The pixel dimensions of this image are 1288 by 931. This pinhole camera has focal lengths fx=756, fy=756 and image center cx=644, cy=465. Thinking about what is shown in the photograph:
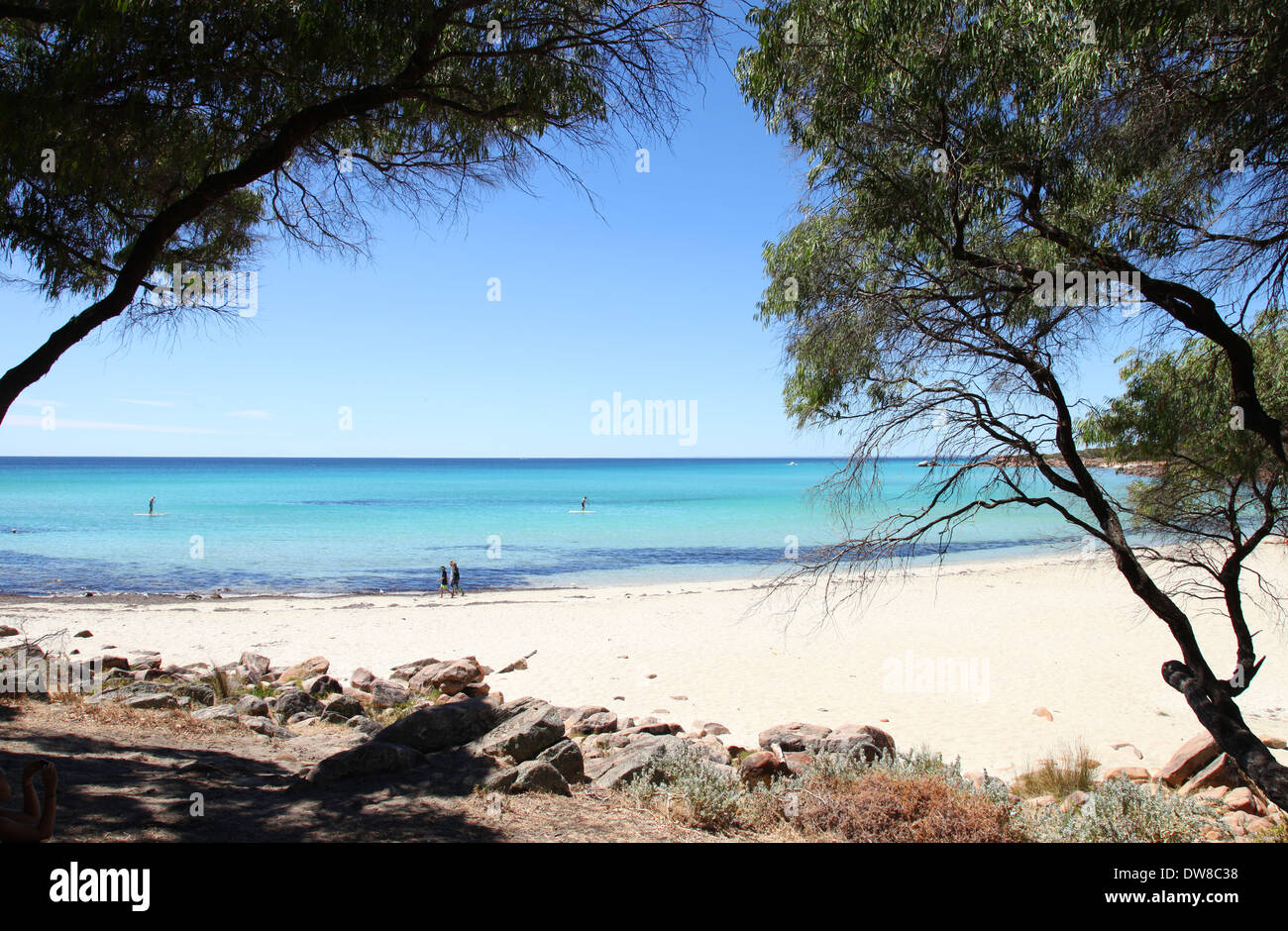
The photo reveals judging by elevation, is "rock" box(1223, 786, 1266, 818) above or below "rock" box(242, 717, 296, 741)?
below

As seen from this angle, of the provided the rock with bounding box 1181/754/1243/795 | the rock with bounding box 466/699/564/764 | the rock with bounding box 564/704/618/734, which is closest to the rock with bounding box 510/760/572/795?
the rock with bounding box 466/699/564/764

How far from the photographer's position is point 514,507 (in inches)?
2717

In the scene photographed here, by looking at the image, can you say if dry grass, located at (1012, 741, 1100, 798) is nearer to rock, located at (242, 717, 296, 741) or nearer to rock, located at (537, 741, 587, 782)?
rock, located at (537, 741, 587, 782)

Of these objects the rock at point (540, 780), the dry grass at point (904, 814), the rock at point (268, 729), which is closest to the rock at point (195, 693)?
the rock at point (268, 729)

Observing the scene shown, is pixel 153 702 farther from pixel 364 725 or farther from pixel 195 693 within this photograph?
pixel 364 725

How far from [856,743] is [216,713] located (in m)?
6.91

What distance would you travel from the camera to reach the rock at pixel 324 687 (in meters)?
10.6

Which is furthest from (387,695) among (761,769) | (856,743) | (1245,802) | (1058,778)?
(1245,802)

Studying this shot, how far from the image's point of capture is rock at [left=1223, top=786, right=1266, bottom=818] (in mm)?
6336

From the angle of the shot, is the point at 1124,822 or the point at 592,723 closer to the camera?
the point at 1124,822

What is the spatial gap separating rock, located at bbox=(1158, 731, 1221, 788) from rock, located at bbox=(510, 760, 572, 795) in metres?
6.24

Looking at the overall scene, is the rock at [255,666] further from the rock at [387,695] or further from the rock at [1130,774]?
the rock at [1130,774]

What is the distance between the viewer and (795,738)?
8.38 metres

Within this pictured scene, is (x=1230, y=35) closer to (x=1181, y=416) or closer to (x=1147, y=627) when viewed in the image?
(x=1181, y=416)
